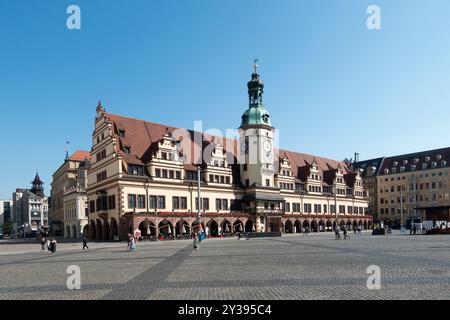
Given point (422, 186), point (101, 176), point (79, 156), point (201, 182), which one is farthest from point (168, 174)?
point (422, 186)

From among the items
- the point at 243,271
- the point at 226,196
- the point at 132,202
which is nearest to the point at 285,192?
the point at 226,196

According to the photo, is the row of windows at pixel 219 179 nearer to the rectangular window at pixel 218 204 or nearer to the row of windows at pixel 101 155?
the rectangular window at pixel 218 204

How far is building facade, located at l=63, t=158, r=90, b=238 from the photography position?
8588cm

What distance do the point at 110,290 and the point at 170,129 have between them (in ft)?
173

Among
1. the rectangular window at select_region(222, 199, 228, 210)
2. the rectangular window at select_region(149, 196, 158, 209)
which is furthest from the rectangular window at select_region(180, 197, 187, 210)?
the rectangular window at select_region(222, 199, 228, 210)

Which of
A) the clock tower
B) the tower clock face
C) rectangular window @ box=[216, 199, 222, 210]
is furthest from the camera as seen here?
the tower clock face

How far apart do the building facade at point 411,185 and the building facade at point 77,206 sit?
7700cm

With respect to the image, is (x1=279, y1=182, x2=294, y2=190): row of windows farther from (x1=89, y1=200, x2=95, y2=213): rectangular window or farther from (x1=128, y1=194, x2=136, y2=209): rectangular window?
(x1=89, y1=200, x2=95, y2=213): rectangular window

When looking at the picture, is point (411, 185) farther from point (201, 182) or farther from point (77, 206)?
point (77, 206)

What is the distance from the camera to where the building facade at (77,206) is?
282 feet

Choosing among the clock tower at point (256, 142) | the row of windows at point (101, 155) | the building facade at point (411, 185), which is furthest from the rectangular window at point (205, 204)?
the building facade at point (411, 185)

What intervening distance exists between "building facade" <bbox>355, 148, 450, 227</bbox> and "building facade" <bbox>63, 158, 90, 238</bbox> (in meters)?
77.0

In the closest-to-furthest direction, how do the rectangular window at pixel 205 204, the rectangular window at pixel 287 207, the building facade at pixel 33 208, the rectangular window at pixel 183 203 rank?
the rectangular window at pixel 183 203, the rectangular window at pixel 205 204, the rectangular window at pixel 287 207, the building facade at pixel 33 208
